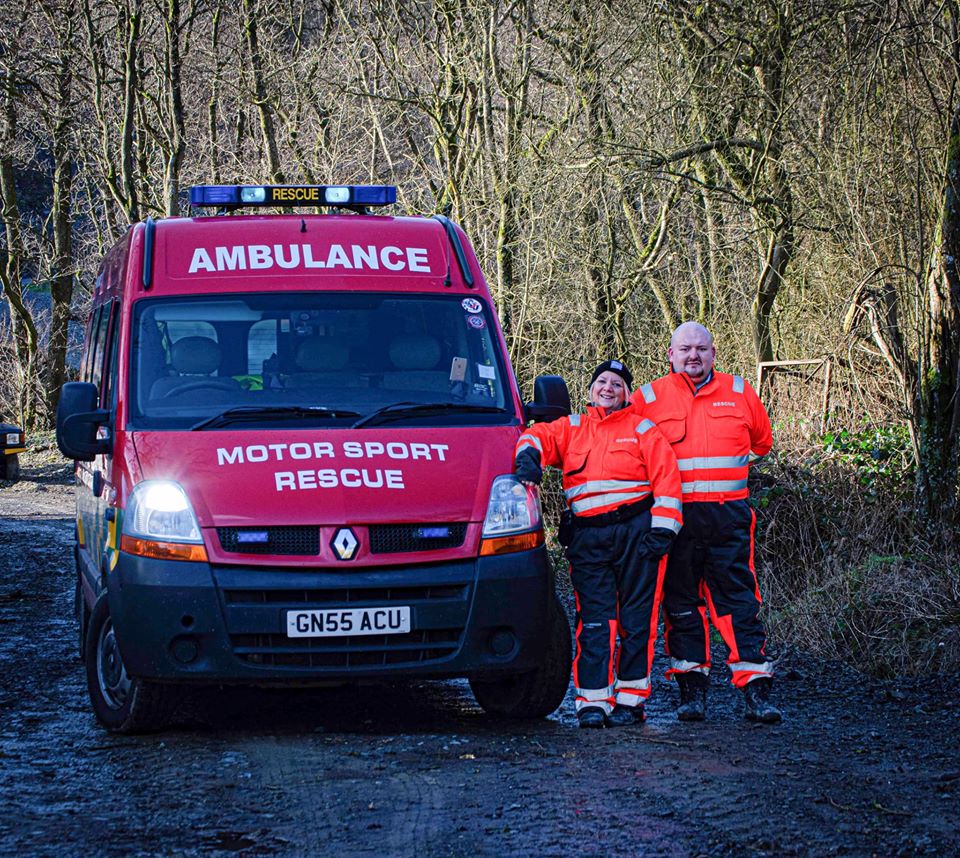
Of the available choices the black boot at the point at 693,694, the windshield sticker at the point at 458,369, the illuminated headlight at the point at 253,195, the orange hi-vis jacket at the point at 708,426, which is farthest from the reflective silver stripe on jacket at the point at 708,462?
the illuminated headlight at the point at 253,195

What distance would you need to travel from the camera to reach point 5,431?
23.9 m

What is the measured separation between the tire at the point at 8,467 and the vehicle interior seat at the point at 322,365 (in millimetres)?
18777

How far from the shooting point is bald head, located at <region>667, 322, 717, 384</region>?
23.0 feet

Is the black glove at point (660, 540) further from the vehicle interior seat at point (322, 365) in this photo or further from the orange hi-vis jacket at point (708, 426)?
the vehicle interior seat at point (322, 365)

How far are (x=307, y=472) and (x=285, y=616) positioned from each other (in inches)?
25.0

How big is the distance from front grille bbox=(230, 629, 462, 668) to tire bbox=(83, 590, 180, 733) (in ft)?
1.73

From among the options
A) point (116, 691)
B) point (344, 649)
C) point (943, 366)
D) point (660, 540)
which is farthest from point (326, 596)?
point (943, 366)

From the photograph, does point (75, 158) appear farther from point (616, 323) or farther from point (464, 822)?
point (464, 822)

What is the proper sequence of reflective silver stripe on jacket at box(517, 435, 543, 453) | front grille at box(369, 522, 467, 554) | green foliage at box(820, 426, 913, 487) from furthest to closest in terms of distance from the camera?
1. green foliage at box(820, 426, 913, 487)
2. reflective silver stripe on jacket at box(517, 435, 543, 453)
3. front grille at box(369, 522, 467, 554)

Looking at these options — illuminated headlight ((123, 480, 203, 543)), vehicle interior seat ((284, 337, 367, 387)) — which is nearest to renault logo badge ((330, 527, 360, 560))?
illuminated headlight ((123, 480, 203, 543))

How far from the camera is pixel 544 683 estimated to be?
22.0 feet

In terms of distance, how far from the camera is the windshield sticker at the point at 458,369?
7.15 metres

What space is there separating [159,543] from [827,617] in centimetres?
445

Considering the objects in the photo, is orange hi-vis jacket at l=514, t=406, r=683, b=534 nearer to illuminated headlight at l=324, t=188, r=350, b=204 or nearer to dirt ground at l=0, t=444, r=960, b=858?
dirt ground at l=0, t=444, r=960, b=858
